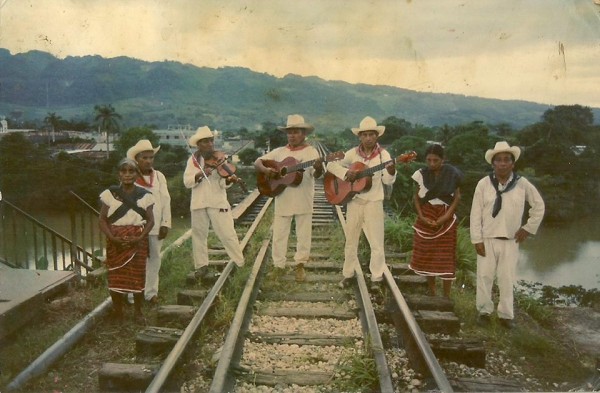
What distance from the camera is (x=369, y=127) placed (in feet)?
17.0

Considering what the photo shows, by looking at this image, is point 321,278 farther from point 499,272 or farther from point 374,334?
point 499,272

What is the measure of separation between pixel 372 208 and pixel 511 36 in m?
2.21

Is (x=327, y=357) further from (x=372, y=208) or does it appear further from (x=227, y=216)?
(x=227, y=216)

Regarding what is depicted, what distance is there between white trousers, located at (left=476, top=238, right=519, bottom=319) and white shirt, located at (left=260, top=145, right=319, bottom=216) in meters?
2.12

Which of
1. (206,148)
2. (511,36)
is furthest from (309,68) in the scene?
(511,36)

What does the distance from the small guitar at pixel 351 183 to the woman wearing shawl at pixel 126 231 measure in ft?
6.60

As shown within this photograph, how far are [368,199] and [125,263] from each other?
2.66 m

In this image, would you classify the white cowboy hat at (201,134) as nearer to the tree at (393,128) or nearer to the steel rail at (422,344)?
the tree at (393,128)

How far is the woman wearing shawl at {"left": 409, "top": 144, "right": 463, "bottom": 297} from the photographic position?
5270mm

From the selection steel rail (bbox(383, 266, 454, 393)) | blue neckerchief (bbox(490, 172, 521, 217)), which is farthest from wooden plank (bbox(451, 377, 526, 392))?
blue neckerchief (bbox(490, 172, 521, 217))

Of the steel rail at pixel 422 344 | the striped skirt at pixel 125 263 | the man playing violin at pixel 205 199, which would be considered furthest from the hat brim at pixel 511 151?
the striped skirt at pixel 125 263

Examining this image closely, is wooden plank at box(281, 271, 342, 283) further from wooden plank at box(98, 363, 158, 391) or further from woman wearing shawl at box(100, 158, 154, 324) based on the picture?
wooden plank at box(98, 363, 158, 391)

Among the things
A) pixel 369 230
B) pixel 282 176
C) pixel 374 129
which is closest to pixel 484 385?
pixel 369 230

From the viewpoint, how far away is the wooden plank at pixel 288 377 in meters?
3.72
